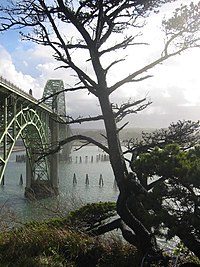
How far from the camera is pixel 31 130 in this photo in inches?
1092

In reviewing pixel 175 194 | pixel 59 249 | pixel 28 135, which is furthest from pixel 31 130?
pixel 175 194

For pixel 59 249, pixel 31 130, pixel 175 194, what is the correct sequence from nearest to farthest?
pixel 175 194
pixel 59 249
pixel 31 130

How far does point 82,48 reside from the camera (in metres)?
5.80

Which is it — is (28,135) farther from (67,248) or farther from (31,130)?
(67,248)

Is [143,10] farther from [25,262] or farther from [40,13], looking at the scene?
[25,262]

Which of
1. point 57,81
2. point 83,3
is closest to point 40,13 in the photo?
point 83,3

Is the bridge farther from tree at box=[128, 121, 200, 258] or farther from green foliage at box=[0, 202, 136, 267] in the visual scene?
tree at box=[128, 121, 200, 258]

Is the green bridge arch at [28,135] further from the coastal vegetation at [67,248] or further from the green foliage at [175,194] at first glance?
the green foliage at [175,194]

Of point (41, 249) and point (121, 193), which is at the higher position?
point (121, 193)

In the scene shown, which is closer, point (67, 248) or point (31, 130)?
point (67, 248)

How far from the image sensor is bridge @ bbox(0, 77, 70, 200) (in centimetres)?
1656

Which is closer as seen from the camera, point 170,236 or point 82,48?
point 170,236

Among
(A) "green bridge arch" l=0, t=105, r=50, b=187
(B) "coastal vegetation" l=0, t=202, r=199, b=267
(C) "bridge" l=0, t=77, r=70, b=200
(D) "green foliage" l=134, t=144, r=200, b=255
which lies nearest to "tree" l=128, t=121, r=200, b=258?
(D) "green foliage" l=134, t=144, r=200, b=255

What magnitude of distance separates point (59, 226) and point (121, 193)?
1.21 meters
